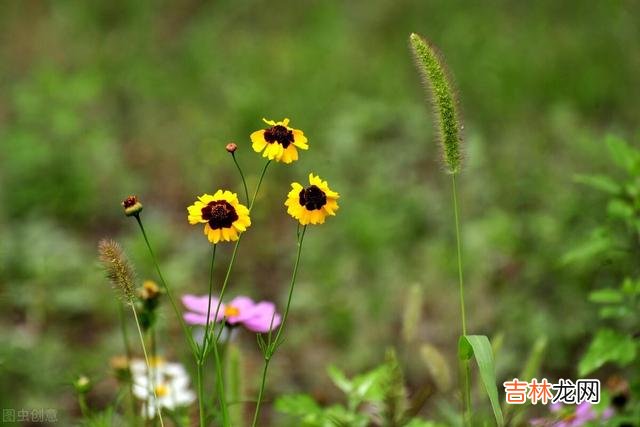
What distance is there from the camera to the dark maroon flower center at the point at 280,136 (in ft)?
3.94

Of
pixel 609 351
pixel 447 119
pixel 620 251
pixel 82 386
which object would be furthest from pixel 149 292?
pixel 620 251

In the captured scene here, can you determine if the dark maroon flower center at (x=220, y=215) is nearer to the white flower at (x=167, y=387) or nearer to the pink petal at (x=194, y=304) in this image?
the pink petal at (x=194, y=304)

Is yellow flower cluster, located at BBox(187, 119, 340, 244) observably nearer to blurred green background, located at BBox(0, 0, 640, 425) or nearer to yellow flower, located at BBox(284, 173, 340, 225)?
yellow flower, located at BBox(284, 173, 340, 225)

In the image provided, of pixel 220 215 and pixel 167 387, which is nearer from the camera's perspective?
pixel 220 215

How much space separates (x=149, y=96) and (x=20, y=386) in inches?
76.8

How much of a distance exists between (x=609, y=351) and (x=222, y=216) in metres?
0.83

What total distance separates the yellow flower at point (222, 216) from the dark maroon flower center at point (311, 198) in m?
0.08

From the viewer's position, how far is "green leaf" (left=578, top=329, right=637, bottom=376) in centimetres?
152

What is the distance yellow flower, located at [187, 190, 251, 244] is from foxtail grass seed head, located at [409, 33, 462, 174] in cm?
33

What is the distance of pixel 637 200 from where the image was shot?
1660mm

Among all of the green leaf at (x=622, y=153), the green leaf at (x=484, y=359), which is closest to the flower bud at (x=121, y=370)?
the green leaf at (x=484, y=359)

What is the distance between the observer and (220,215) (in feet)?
3.77

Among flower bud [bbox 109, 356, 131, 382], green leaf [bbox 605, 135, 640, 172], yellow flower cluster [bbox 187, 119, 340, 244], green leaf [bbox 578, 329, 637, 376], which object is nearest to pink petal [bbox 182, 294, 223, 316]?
flower bud [bbox 109, 356, 131, 382]

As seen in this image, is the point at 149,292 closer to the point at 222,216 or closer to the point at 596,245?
the point at 222,216
